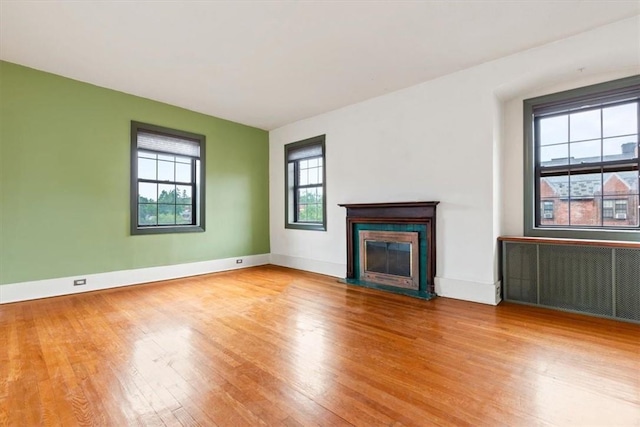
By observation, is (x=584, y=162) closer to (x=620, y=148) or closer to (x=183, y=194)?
(x=620, y=148)

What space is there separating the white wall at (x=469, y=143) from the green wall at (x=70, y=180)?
10.5 ft

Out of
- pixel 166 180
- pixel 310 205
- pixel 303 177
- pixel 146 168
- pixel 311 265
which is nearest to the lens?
pixel 146 168

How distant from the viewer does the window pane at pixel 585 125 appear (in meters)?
3.29

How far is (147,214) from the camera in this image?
4.69 m

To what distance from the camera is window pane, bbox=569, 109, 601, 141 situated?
10.8 feet

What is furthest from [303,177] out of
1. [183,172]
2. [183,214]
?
[183,214]

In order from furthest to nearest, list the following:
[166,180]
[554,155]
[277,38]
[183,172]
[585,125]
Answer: [183,172] < [166,180] < [554,155] < [585,125] < [277,38]

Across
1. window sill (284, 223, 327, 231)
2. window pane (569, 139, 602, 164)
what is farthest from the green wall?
window pane (569, 139, 602, 164)

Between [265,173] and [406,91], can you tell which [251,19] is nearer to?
[406,91]

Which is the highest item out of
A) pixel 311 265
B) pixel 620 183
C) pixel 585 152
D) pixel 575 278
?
pixel 585 152

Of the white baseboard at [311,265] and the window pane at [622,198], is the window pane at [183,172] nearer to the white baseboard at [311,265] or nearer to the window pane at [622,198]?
the white baseboard at [311,265]

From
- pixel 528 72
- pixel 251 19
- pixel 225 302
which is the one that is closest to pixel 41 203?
pixel 225 302

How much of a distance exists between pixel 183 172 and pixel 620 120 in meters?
6.01

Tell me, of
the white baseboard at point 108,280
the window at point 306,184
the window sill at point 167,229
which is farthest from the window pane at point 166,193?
the window at point 306,184
